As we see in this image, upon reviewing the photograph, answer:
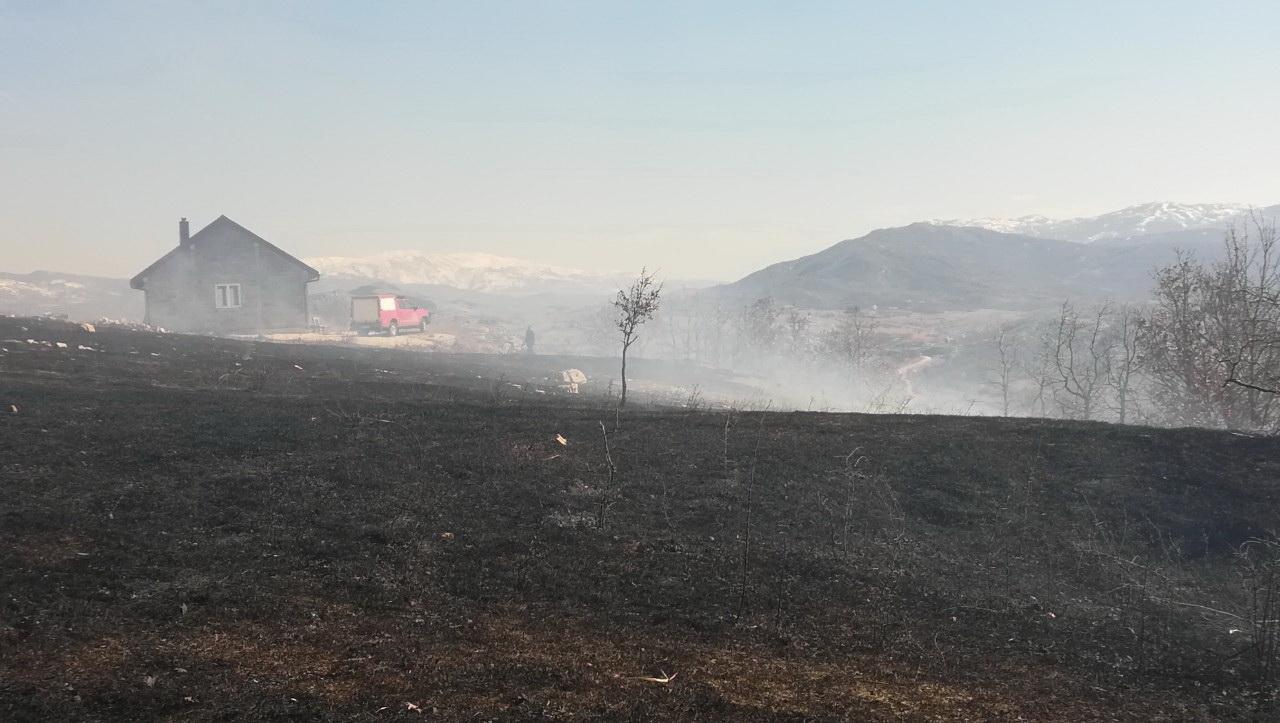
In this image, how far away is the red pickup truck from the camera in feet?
163

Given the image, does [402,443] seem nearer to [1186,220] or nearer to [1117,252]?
[1117,252]

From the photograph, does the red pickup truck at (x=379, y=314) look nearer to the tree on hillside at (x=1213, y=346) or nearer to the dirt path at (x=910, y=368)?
the dirt path at (x=910, y=368)

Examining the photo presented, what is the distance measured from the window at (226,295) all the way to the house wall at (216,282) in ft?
0.71

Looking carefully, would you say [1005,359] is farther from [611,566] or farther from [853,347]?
[611,566]

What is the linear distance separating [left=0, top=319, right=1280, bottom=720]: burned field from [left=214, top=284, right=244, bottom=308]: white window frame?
32835mm

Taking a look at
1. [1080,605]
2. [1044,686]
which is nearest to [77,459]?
[1044,686]

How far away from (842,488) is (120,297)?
311 ft

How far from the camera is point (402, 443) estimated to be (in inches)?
465

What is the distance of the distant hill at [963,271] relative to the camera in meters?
108

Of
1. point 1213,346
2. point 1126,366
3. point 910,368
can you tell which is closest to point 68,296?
point 910,368

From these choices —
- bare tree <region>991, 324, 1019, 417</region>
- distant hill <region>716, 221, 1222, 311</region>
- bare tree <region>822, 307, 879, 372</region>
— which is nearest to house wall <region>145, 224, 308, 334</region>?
bare tree <region>822, 307, 879, 372</region>

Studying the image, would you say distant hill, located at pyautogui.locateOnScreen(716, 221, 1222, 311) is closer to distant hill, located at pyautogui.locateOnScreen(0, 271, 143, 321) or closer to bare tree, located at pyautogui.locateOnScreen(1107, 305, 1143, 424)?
bare tree, located at pyautogui.locateOnScreen(1107, 305, 1143, 424)

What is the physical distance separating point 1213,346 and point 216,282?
4745 centimetres

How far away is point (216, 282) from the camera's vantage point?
43.6 meters
